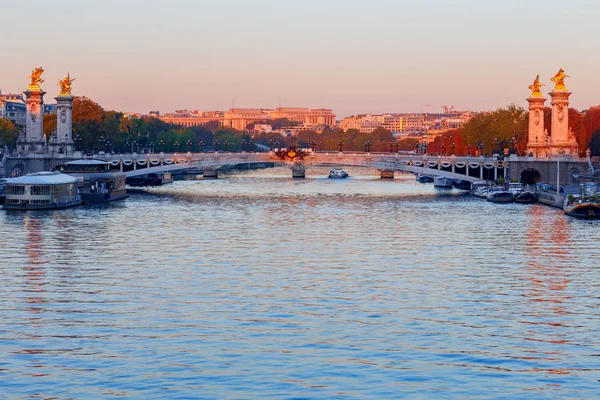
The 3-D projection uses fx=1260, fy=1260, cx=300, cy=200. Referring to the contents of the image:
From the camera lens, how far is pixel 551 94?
8994 centimetres

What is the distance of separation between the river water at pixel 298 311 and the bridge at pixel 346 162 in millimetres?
38759

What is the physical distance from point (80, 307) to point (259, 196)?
Answer: 186 ft

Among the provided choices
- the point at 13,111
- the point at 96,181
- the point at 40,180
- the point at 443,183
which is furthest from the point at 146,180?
the point at 13,111

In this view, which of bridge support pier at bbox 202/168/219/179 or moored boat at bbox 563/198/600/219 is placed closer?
moored boat at bbox 563/198/600/219

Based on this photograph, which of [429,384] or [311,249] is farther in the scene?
[311,249]

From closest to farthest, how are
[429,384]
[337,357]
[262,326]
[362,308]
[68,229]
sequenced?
[429,384]
[337,357]
[262,326]
[362,308]
[68,229]

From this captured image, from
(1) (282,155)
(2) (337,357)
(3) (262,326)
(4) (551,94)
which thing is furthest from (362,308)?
(1) (282,155)

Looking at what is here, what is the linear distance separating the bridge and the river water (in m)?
38.8

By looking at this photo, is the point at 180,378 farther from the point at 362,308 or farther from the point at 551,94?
the point at 551,94

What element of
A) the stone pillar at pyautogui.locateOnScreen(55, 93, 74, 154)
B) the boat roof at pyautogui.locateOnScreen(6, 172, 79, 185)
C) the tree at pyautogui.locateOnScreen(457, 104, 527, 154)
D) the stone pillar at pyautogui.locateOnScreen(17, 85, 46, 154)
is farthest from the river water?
the tree at pyautogui.locateOnScreen(457, 104, 527, 154)

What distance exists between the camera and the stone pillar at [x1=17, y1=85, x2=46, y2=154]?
91.1 m

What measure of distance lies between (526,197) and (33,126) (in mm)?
36307

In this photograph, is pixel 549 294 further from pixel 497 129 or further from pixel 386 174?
pixel 386 174

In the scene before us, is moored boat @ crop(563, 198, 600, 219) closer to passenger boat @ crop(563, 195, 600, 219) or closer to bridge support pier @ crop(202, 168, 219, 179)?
passenger boat @ crop(563, 195, 600, 219)
